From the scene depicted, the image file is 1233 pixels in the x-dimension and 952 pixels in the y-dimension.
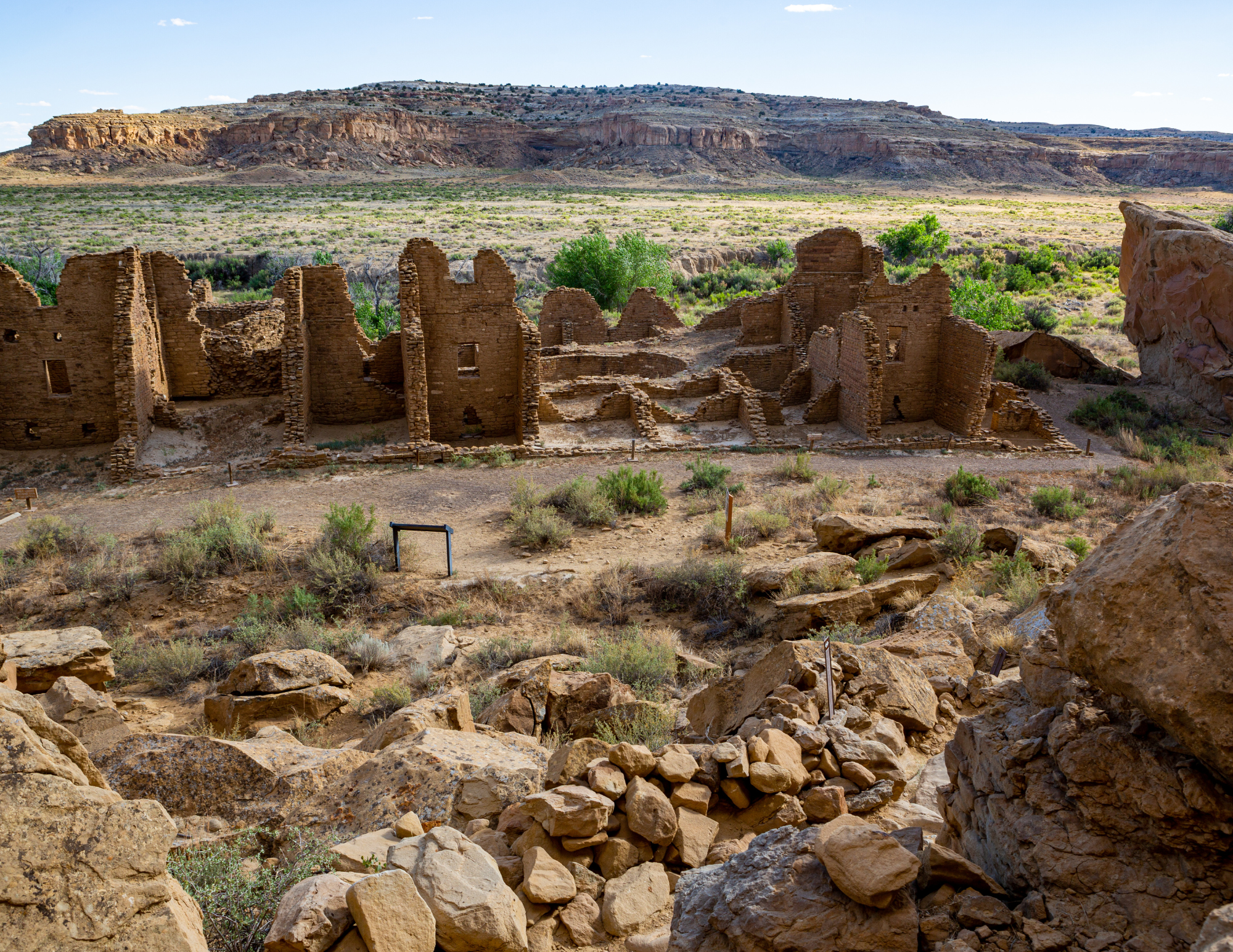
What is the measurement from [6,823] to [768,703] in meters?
4.22

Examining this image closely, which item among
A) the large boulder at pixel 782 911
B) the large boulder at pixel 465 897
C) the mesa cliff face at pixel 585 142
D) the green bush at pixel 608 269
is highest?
the mesa cliff face at pixel 585 142

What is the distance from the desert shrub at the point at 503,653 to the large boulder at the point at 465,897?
431cm

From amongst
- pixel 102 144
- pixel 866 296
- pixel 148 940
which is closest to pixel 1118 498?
pixel 866 296

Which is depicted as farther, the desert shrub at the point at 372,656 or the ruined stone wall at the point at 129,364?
the ruined stone wall at the point at 129,364

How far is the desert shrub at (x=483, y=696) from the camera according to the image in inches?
281

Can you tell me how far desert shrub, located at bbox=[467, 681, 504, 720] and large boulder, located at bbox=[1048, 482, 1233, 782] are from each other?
16.2ft

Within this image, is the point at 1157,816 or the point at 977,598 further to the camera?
the point at 977,598

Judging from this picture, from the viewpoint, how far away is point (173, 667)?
8.25 metres

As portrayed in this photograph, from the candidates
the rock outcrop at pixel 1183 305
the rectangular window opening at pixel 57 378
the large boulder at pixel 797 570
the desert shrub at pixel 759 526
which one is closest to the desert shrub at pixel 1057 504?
the desert shrub at pixel 759 526

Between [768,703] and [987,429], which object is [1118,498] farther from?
[768,703]

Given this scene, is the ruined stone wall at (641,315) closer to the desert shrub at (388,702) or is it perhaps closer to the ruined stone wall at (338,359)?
the ruined stone wall at (338,359)

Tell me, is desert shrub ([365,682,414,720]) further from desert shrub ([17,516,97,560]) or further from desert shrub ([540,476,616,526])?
desert shrub ([17,516,97,560])

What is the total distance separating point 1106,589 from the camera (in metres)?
3.26

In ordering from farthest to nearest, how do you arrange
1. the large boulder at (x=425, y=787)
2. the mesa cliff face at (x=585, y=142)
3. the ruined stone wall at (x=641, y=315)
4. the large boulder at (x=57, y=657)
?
the mesa cliff face at (x=585, y=142), the ruined stone wall at (x=641, y=315), the large boulder at (x=57, y=657), the large boulder at (x=425, y=787)
